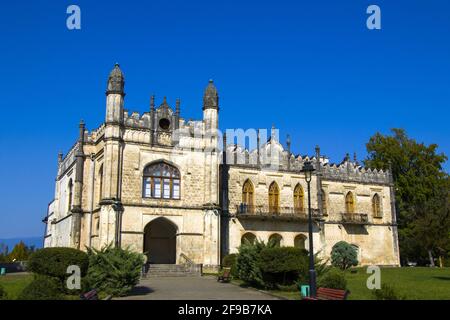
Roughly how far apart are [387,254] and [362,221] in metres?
4.62

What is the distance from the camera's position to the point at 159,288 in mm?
21609

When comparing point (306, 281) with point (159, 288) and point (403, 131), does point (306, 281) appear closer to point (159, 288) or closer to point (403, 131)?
point (159, 288)

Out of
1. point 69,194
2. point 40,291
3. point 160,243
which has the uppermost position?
point 69,194

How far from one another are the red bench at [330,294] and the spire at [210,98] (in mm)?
20159

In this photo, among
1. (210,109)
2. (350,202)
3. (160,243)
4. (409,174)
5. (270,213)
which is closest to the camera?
(210,109)

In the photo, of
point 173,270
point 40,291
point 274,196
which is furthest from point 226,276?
point 274,196

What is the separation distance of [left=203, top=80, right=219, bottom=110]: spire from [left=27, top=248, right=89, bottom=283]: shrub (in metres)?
18.4

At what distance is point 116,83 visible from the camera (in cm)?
3178

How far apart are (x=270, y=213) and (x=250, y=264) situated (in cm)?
1570

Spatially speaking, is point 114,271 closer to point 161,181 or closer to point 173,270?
point 173,270

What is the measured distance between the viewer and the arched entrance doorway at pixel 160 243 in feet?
117

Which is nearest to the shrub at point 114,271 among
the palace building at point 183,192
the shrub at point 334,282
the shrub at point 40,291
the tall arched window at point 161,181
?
the shrub at point 40,291

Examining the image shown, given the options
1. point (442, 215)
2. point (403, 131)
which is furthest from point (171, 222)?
point (403, 131)

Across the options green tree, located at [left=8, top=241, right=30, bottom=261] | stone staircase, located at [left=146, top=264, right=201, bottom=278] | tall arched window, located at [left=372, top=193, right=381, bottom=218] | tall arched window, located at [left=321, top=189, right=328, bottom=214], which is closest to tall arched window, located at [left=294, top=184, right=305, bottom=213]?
tall arched window, located at [left=321, top=189, right=328, bottom=214]
